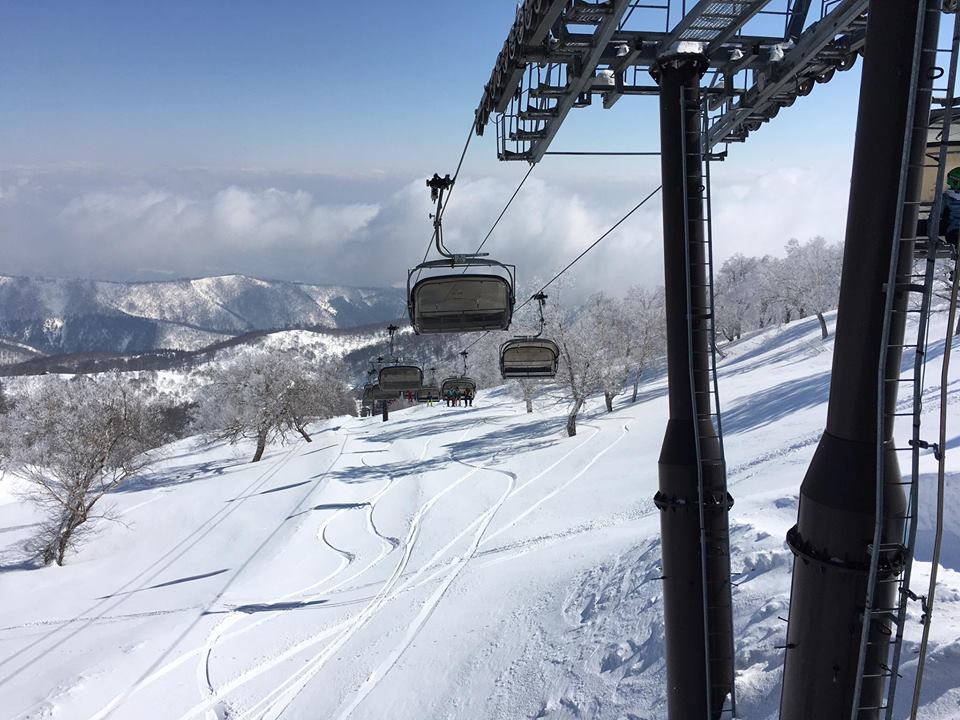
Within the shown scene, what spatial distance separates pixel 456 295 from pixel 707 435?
4.12 m

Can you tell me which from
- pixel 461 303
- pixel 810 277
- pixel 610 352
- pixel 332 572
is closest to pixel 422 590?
pixel 332 572

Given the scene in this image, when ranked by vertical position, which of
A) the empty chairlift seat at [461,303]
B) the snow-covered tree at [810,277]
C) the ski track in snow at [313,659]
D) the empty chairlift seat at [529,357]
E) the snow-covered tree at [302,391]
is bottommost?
the ski track in snow at [313,659]

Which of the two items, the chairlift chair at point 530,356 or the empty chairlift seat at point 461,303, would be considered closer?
the empty chairlift seat at point 461,303

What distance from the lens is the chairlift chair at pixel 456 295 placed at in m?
7.14

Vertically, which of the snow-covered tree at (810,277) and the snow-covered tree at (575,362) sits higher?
the snow-covered tree at (810,277)

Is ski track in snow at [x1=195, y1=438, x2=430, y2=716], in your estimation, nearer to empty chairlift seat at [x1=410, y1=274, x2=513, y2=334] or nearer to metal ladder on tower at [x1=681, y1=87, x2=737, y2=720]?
empty chairlift seat at [x1=410, y1=274, x2=513, y2=334]

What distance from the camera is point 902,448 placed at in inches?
102

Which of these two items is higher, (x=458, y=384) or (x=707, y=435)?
(x=707, y=435)

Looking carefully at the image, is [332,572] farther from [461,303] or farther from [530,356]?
[461,303]

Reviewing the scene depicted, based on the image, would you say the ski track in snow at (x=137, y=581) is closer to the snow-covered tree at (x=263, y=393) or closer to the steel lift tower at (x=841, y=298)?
the snow-covered tree at (x=263, y=393)

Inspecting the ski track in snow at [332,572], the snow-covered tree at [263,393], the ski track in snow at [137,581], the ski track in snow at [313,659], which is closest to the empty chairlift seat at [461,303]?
the ski track in snow at [313,659]

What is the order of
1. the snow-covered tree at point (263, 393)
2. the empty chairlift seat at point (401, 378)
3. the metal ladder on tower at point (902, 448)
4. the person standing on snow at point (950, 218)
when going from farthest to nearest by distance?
the snow-covered tree at point (263, 393)
the empty chairlift seat at point (401, 378)
the person standing on snow at point (950, 218)
the metal ladder on tower at point (902, 448)

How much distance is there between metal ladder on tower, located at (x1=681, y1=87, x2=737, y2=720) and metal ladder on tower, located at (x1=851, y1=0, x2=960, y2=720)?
Result: 5.35 feet

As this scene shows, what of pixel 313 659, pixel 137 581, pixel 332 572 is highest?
pixel 313 659
